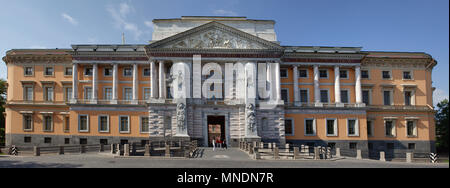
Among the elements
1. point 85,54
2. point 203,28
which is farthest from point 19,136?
point 203,28

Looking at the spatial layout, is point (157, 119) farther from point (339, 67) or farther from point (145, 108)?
point (339, 67)

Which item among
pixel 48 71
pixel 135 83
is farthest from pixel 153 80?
pixel 48 71

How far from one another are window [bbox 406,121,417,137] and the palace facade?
0.15 m

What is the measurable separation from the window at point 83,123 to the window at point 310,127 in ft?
103

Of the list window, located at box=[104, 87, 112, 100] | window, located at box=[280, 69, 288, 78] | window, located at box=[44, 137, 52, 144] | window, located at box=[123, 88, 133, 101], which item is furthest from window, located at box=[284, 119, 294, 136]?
window, located at box=[44, 137, 52, 144]

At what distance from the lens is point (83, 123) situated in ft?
126

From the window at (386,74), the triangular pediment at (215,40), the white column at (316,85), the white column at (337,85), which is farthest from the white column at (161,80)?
the window at (386,74)

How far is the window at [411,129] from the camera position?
4059 cm

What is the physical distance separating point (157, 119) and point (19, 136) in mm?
21297

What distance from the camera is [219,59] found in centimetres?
3741

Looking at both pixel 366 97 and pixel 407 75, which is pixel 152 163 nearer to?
pixel 366 97

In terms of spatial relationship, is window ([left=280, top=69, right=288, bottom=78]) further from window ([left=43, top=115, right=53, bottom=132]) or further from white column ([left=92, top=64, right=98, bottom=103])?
window ([left=43, top=115, right=53, bottom=132])

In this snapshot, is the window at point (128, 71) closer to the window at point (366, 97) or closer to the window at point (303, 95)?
the window at point (303, 95)

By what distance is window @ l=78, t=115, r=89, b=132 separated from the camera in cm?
3831
